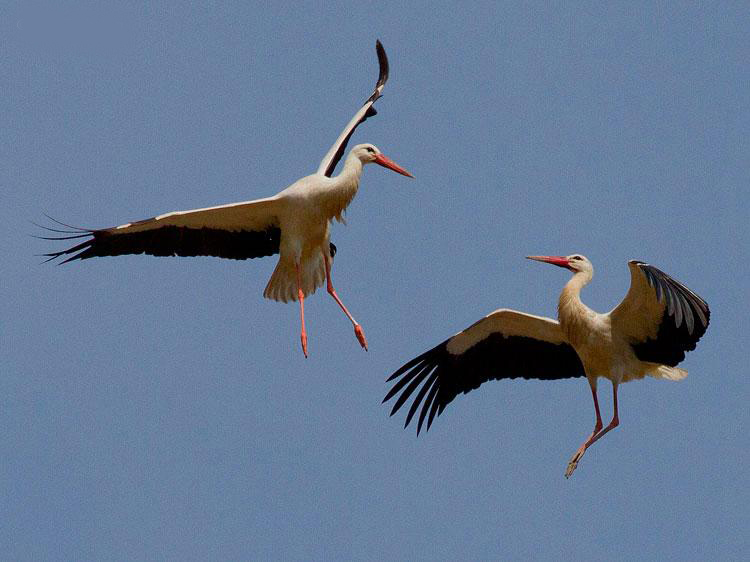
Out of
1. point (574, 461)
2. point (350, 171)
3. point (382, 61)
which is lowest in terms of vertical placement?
point (574, 461)

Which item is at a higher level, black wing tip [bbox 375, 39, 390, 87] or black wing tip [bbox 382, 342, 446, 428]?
black wing tip [bbox 375, 39, 390, 87]

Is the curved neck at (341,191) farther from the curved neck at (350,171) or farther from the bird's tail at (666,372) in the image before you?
the bird's tail at (666,372)

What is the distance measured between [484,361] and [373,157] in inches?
63.9

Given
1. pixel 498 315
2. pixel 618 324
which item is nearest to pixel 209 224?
pixel 498 315

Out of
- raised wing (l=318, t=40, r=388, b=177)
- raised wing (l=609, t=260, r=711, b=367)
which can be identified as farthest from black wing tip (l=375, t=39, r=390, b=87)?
raised wing (l=609, t=260, r=711, b=367)

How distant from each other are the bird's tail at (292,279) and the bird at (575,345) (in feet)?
2.84

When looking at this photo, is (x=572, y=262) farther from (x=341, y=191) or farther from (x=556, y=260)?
(x=341, y=191)

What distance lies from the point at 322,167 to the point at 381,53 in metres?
1.67

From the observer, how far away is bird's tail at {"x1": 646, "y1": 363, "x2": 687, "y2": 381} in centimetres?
1112

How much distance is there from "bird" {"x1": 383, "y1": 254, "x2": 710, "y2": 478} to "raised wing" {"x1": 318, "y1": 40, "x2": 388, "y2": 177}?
158 centimetres

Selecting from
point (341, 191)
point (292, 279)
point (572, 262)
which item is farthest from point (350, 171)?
point (572, 262)

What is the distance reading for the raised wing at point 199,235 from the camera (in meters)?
11.4

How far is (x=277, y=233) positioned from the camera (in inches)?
464

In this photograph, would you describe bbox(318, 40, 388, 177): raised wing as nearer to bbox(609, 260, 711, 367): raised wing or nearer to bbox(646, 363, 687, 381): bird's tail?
bbox(609, 260, 711, 367): raised wing
